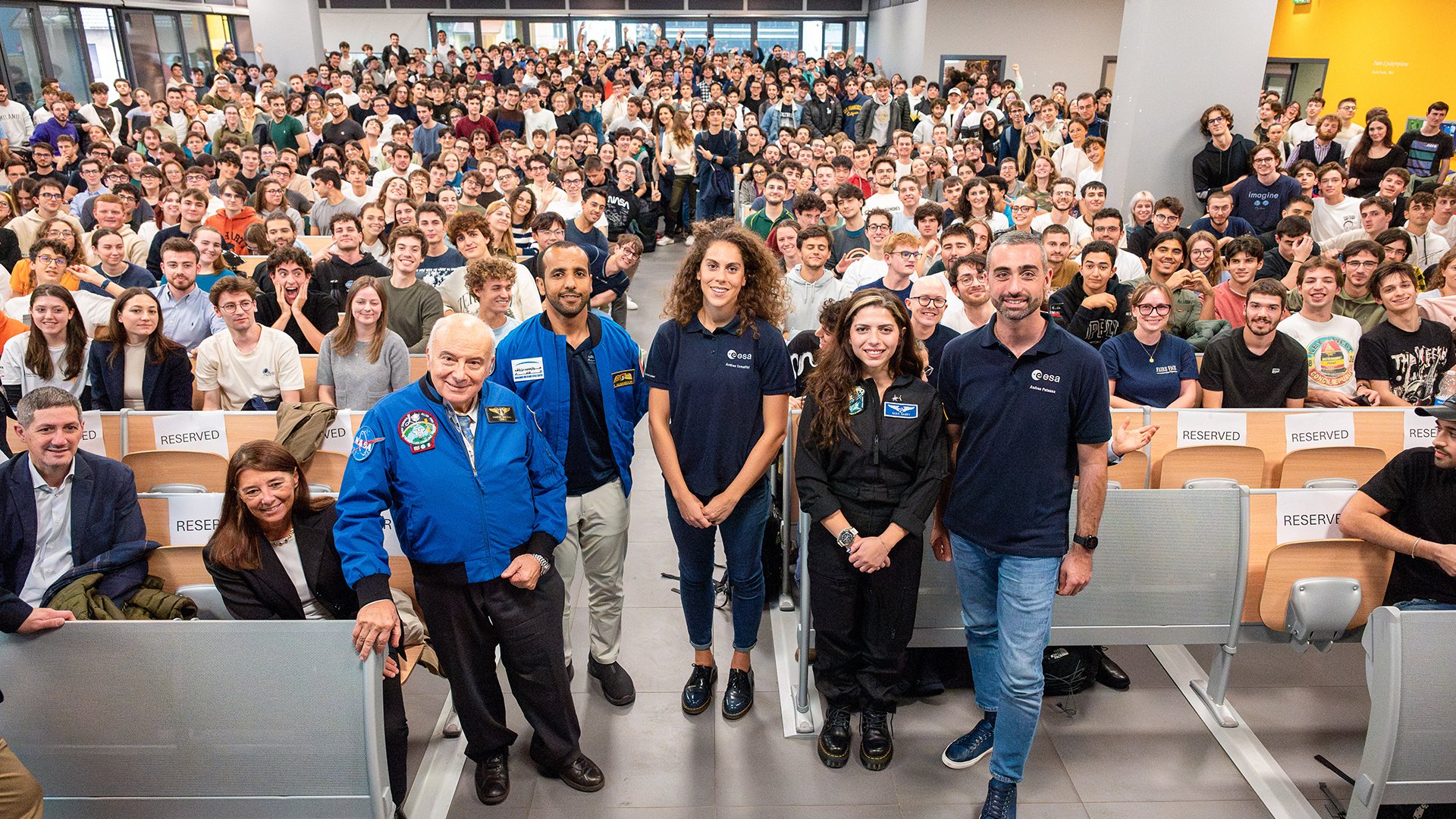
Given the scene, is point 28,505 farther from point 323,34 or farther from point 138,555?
point 323,34

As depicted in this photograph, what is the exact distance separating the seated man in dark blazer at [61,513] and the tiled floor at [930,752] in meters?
1.11

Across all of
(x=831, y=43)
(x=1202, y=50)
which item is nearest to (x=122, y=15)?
(x=831, y=43)

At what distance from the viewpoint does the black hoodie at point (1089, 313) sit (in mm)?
4586

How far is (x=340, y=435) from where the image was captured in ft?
11.6

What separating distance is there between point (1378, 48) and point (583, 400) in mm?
14366

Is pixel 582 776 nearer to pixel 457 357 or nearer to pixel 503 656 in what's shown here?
pixel 503 656

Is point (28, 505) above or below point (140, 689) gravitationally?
above

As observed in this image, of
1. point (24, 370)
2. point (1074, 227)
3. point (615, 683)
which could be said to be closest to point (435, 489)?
point (615, 683)

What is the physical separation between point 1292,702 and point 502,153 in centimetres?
745

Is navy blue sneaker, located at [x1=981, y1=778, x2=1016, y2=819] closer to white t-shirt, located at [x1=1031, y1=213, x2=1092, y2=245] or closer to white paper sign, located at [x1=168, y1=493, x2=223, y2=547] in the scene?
white paper sign, located at [x1=168, y1=493, x2=223, y2=547]

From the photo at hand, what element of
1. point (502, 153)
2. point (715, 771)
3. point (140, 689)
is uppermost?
point (502, 153)

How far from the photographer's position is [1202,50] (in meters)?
7.05

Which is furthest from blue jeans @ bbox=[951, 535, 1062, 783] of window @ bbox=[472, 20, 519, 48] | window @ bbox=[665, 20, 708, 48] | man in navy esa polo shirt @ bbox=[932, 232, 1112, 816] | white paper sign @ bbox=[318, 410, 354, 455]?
window @ bbox=[472, 20, 519, 48]

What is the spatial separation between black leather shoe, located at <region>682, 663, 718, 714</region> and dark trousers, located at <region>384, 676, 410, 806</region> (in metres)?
0.98
